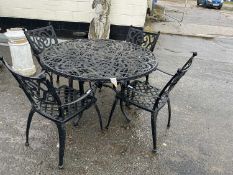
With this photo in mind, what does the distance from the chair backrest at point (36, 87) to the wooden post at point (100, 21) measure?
3037 mm

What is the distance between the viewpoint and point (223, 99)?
14.5 ft

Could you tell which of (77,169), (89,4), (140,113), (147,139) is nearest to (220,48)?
(89,4)

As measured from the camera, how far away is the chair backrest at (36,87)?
227 centimetres

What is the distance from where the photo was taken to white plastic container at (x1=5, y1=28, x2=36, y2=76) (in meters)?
4.37

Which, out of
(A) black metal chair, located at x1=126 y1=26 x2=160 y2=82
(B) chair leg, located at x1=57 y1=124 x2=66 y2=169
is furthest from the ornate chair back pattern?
(B) chair leg, located at x1=57 y1=124 x2=66 y2=169

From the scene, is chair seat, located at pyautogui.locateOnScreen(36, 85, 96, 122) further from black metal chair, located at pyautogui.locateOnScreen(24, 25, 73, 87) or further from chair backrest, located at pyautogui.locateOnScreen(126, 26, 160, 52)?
chair backrest, located at pyautogui.locateOnScreen(126, 26, 160, 52)

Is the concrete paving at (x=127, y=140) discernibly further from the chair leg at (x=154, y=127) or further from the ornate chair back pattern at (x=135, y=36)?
the ornate chair back pattern at (x=135, y=36)

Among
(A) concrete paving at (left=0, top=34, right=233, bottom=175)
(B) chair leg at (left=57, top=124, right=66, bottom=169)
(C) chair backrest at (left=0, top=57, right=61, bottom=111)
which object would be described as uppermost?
(C) chair backrest at (left=0, top=57, right=61, bottom=111)

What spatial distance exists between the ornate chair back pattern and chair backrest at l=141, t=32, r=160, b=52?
63 millimetres

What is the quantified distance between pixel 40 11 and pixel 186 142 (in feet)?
13.5

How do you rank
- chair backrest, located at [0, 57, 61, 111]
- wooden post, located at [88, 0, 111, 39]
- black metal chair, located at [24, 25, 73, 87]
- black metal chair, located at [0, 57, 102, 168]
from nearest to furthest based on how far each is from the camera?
chair backrest, located at [0, 57, 61, 111] < black metal chair, located at [0, 57, 102, 168] < black metal chair, located at [24, 25, 73, 87] < wooden post, located at [88, 0, 111, 39]

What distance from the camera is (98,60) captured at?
3227 millimetres

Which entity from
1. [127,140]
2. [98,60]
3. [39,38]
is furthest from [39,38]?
[127,140]

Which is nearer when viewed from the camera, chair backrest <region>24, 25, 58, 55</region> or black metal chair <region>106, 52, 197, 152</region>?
black metal chair <region>106, 52, 197, 152</region>
